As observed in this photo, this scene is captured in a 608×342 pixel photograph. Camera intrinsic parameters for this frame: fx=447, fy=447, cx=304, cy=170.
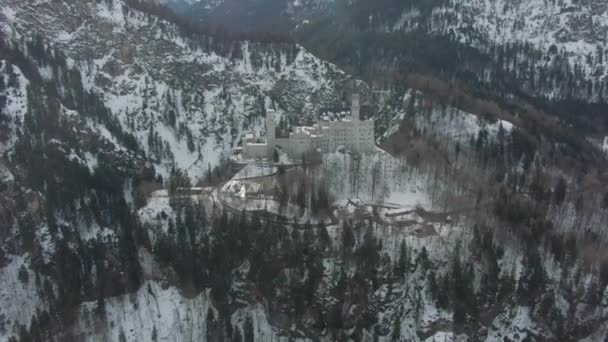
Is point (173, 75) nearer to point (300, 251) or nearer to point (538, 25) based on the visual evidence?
point (300, 251)

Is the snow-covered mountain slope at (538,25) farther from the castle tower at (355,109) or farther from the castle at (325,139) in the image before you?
the castle at (325,139)

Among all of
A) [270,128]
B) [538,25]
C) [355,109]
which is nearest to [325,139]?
[355,109]

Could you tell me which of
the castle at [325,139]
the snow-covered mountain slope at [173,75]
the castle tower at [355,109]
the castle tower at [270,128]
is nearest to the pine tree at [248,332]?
the castle at [325,139]

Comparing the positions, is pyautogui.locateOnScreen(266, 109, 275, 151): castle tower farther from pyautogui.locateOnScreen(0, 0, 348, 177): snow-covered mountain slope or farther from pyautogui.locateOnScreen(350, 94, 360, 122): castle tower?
pyautogui.locateOnScreen(0, 0, 348, 177): snow-covered mountain slope

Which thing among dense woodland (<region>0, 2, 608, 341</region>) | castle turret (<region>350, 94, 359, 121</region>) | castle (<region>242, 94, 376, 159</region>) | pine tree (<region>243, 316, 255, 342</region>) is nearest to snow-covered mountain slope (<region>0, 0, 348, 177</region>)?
dense woodland (<region>0, 2, 608, 341</region>)

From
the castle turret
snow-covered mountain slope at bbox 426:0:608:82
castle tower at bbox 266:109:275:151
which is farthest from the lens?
snow-covered mountain slope at bbox 426:0:608:82

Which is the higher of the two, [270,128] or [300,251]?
[270,128]
